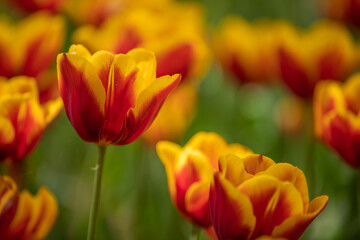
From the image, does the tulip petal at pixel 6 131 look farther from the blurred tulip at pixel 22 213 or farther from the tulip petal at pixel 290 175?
the tulip petal at pixel 290 175

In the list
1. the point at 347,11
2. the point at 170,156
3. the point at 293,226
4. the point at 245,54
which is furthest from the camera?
the point at 347,11

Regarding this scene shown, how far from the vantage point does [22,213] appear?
434 millimetres

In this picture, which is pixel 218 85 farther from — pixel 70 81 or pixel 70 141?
pixel 70 81

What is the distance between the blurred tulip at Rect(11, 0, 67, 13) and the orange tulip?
59 centimetres

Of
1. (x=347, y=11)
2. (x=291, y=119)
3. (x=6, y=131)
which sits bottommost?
(x=291, y=119)

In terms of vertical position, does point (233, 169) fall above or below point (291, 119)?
above

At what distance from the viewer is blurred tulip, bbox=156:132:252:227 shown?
449 millimetres

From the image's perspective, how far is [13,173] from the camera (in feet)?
1.84

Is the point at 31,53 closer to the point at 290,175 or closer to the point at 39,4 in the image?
the point at 39,4

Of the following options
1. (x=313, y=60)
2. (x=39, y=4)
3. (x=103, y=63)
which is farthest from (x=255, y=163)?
(x=39, y=4)

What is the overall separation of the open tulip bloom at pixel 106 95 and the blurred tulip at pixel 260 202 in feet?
0.23

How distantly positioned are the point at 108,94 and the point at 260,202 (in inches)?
5.4

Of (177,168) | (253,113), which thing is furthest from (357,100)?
(253,113)

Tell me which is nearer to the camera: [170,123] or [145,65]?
[145,65]
